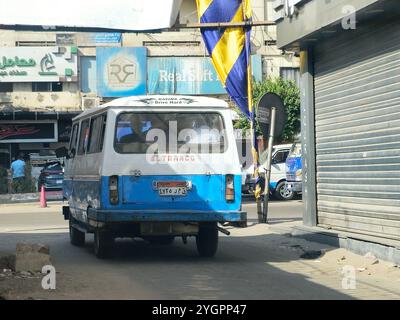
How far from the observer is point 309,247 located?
1184cm

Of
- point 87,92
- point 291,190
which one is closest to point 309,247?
point 291,190

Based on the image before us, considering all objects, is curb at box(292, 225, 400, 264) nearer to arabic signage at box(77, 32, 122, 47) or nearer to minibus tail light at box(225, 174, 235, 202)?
minibus tail light at box(225, 174, 235, 202)

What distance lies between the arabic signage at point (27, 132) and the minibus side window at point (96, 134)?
84.9ft

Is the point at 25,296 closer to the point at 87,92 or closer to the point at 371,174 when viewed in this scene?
the point at 371,174

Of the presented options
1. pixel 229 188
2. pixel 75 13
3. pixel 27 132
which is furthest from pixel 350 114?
pixel 27 132

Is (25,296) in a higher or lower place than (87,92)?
lower

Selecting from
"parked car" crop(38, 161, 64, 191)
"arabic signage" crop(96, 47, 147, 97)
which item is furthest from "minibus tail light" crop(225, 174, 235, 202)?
"arabic signage" crop(96, 47, 147, 97)

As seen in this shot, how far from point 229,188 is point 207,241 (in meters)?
1.13

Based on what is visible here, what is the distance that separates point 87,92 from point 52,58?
273cm

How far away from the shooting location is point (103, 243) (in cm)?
1032

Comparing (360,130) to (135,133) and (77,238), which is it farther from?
(77,238)

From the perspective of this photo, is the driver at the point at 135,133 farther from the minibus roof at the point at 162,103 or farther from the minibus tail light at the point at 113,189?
the minibus tail light at the point at 113,189

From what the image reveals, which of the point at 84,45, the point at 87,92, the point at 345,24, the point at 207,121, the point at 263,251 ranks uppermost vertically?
the point at 84,45
